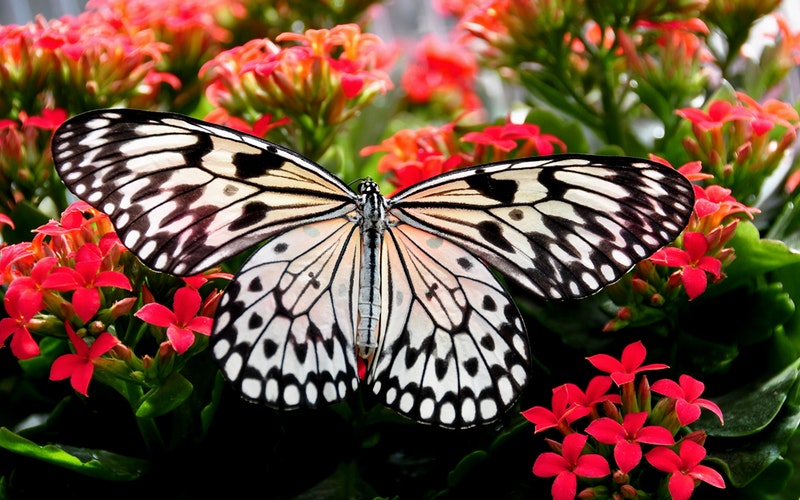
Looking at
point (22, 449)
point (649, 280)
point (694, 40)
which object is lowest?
point (22, 449)

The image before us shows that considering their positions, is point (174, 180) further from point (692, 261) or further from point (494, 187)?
point (692, 261)

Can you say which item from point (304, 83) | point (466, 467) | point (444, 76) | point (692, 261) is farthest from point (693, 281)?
point (444, 76)

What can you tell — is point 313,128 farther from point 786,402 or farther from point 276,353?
point 786,402

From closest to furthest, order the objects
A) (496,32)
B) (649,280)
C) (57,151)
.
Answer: (57,151) < (649,280) < (496,32)

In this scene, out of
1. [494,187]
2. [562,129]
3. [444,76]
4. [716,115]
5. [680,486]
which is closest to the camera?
[680,486]

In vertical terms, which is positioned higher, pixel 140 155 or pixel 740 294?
pixel 140 155

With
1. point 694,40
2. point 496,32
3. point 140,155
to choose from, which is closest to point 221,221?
point 140,155

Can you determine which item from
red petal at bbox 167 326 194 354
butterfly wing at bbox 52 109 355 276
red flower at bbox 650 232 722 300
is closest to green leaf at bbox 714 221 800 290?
red flower at bbox 650 232 722 300
